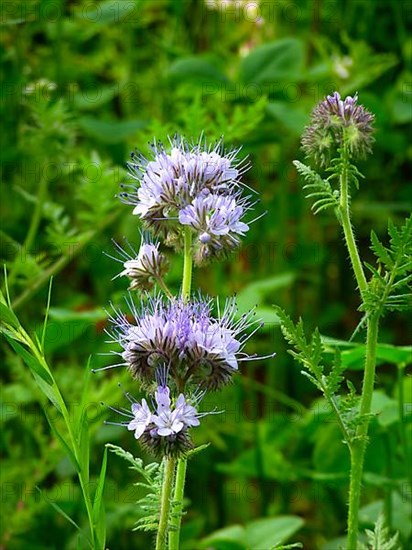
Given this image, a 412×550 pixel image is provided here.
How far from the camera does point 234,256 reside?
1.92 m

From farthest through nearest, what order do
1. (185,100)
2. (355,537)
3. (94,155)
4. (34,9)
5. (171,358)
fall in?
1. (185,100)
2. (34,9)
3. (94,155)
4. (355,537)
5. (171,358)

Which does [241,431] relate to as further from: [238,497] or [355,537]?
[355,537]

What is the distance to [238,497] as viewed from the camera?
186cm

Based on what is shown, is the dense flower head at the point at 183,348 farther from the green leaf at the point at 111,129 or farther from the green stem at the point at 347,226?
the green leaf at the point at 111,129

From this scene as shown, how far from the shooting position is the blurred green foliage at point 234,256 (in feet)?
5.00

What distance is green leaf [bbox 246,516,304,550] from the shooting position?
139 cm

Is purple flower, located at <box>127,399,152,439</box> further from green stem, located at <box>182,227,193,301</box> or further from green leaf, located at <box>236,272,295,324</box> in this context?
green leaf, located at <box>236,272,295,324</box>

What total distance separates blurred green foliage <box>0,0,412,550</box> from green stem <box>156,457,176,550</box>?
34 centimetres

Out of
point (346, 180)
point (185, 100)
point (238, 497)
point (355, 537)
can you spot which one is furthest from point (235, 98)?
point (355, 537)

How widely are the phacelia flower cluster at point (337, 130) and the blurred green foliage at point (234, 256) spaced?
29 cm

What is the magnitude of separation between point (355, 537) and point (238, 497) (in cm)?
91

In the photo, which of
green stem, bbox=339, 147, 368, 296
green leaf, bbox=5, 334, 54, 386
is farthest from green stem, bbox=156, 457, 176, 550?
green stem, bbox=339, 147, 368, 296

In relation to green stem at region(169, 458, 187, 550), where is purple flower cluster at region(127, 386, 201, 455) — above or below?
above

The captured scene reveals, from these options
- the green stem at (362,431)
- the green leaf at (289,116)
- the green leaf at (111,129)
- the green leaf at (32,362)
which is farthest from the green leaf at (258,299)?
the green leaf at (32,362)
